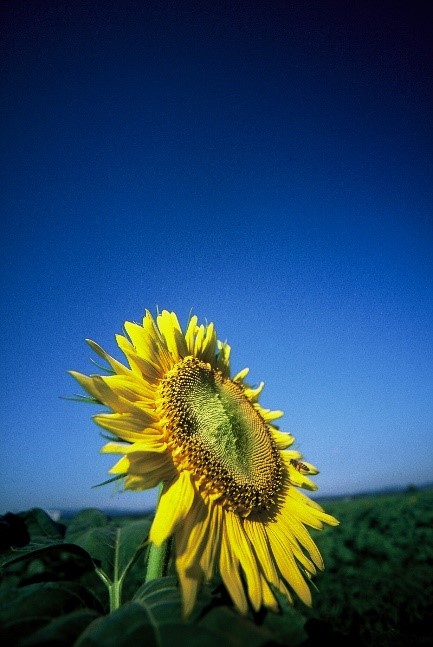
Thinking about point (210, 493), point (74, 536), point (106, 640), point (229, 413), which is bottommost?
point (106, 640)

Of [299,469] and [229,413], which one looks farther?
[299,469]

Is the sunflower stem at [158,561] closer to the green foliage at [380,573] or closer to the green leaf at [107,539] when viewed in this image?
the green leaf at [107,539]

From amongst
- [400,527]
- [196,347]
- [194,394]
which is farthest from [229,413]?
[400,527]

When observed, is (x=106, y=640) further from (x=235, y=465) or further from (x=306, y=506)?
(x=306, y=506)

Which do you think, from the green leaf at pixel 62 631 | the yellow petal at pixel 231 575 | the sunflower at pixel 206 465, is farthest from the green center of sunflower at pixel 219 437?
the green leaf at pixel 62 631

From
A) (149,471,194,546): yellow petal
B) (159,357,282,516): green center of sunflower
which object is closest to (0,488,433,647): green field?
(149,471,194,546): yellow petal

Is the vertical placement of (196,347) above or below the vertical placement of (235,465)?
above

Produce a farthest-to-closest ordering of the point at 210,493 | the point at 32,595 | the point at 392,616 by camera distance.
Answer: the point at 392,616
the point at 210,493
the point at 32,595

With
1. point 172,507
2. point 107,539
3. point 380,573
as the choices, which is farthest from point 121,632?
point 380,573
